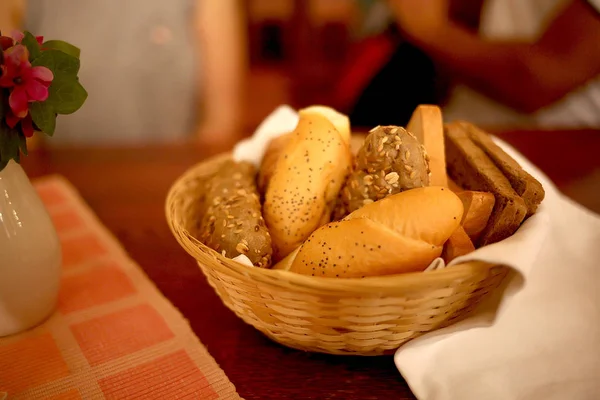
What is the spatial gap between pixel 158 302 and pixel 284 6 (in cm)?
345

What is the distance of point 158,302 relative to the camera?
0.62 metres

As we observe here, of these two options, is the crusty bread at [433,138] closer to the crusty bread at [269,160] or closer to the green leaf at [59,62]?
the crusty bread at [269,160]

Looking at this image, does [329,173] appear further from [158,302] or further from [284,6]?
[284,6]

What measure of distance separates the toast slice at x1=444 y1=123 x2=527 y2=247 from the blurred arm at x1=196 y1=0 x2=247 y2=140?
1.27 metres

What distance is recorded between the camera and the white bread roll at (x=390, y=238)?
0.46 m

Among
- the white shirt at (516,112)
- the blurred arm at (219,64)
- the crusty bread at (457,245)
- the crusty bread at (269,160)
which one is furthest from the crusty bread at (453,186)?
the blurred arm at (219,64)

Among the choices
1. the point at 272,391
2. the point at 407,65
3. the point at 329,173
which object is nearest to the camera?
the point at 272,391

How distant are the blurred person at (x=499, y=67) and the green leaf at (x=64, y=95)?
1.31 m

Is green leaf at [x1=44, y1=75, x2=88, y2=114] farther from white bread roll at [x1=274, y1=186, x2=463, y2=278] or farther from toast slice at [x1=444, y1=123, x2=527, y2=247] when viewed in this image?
toast slice at [x1=444, y1=123, x2=527, y2=247]

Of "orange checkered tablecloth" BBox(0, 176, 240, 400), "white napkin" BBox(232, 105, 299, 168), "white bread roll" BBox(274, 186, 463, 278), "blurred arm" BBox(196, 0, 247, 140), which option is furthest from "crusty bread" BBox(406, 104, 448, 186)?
"blurred arm" BBox(196, 0, 247, 140)

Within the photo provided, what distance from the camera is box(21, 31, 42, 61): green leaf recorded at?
1.56 ft

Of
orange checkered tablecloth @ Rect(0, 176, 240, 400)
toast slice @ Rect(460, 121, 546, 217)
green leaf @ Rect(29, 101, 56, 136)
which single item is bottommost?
orange checkered tablecloth @ Rect(0, 176, 240, 400)

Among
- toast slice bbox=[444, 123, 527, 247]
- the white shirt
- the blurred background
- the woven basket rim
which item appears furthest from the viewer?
the white shirt

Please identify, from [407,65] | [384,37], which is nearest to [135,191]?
[407,65]
